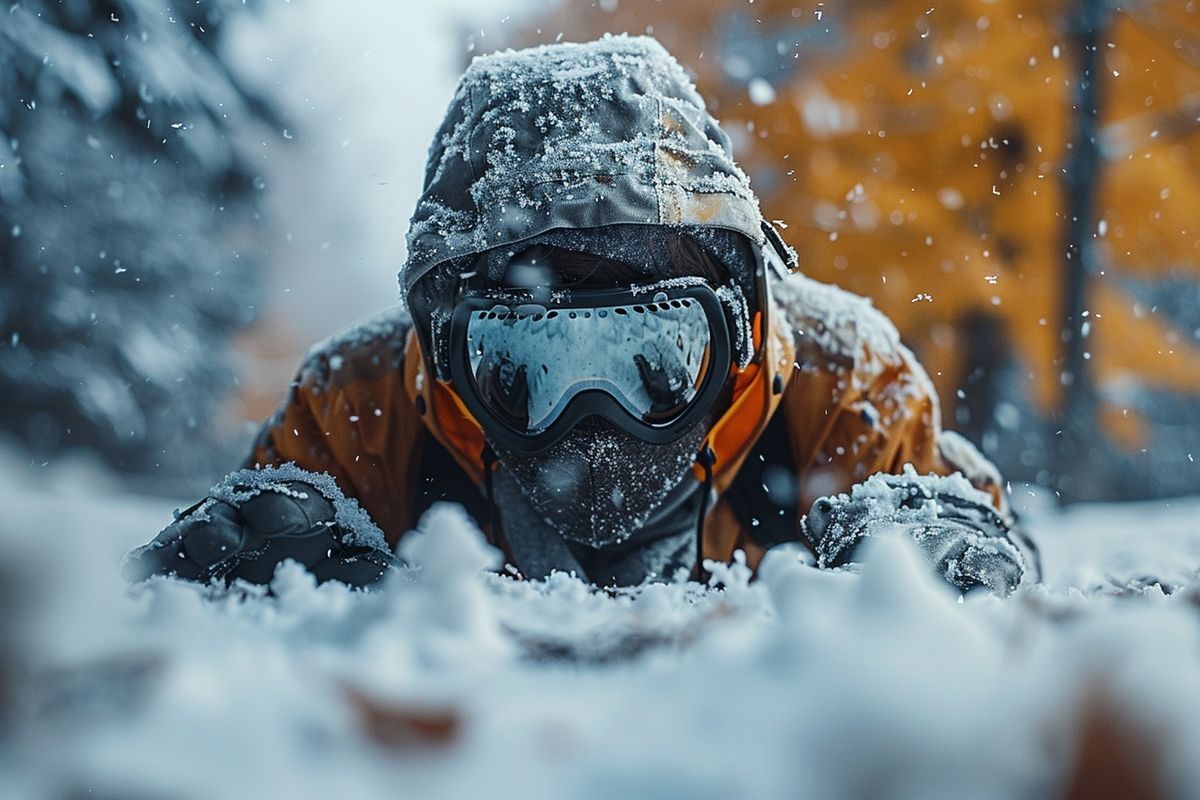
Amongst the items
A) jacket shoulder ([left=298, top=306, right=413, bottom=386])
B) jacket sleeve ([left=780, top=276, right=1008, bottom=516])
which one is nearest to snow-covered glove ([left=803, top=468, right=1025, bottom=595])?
jacket sleeve ([left=780, top=276, right=1008, bottom=516])

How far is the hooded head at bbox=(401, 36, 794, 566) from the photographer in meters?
1.79

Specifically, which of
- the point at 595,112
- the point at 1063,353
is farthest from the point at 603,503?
the point at 1063,353

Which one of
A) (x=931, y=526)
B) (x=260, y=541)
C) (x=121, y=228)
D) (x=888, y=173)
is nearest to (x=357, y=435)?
(x=260, y=541)

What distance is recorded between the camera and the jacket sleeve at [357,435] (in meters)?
2.31

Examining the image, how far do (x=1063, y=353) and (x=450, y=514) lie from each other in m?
7.70

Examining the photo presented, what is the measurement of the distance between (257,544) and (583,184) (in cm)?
81

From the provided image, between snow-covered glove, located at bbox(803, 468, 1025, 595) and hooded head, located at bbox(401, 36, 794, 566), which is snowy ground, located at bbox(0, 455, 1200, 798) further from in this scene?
hooded head, located at bbox(401, 36, 794, 566)

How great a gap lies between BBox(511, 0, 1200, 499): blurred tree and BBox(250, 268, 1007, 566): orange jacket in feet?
15.0

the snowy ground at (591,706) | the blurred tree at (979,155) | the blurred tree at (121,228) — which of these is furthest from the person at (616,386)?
the blurred tree at (979,155)

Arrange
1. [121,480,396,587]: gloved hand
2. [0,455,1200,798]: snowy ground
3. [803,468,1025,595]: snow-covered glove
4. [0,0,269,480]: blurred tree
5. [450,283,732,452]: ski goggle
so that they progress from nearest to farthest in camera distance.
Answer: [0,455,1200,798]: snowy ground
[803,468,1025,595]: snow-covered glove
[121,480,396,587]: gloved hand
[450,283,732,452]: ski goggle
[0,0,269,480]: blurred tree

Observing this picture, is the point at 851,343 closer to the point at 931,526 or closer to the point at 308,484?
the point at 931,526

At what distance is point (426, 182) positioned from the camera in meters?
2.09

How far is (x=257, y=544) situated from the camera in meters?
1.74

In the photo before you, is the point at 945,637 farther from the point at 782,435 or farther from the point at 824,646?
the point at 782,435
